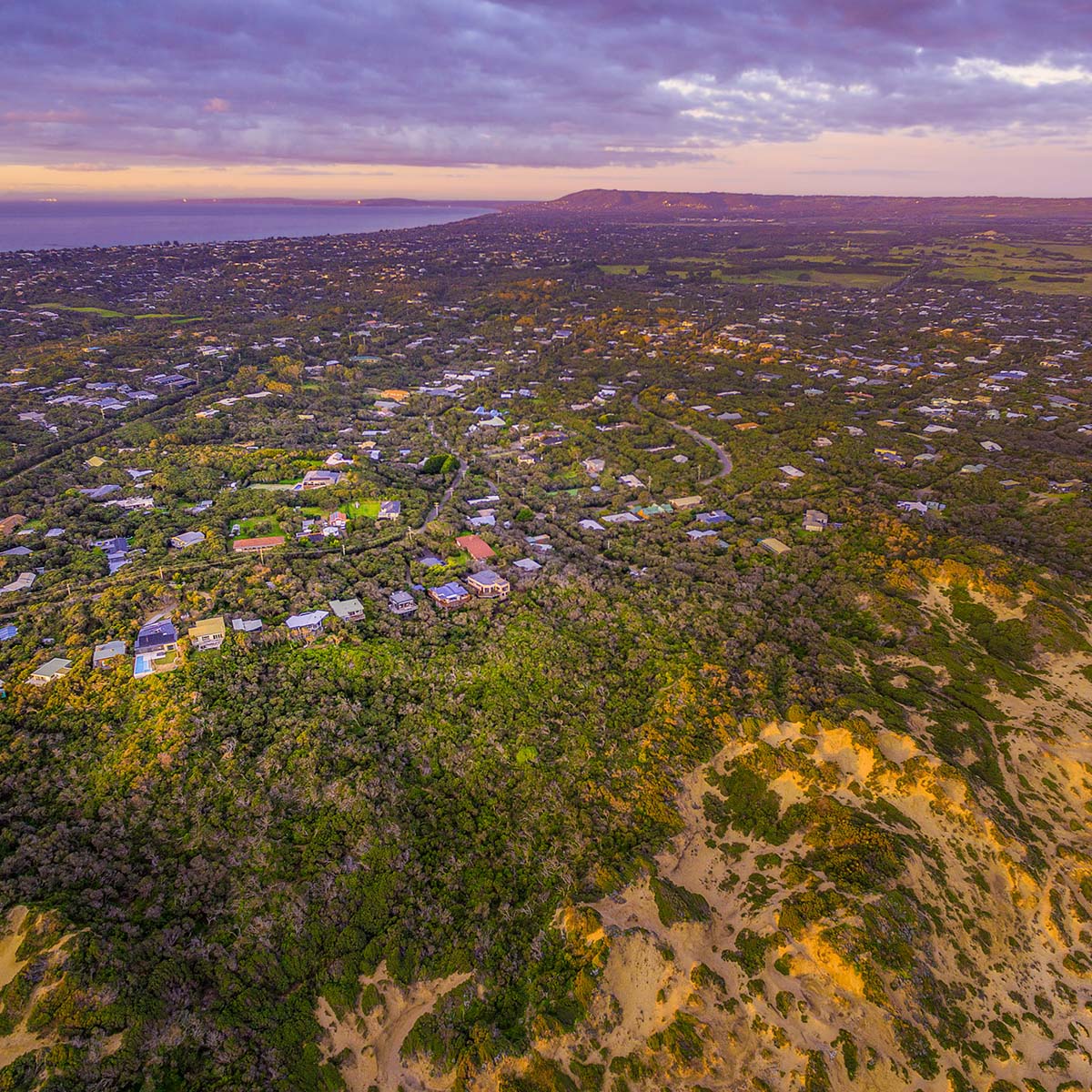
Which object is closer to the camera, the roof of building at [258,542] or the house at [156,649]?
the house at [156,649]

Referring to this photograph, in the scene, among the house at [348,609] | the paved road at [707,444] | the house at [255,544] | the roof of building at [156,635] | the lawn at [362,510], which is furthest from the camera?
the paved road at [707,444]

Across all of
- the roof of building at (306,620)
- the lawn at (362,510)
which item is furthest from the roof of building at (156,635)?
the lawn at (362,510)

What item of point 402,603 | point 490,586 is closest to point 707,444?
point 490,586

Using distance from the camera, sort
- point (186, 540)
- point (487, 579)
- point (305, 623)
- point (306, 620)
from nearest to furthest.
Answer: point (305, 623) < point (306, 620) < point (487, 579) < point (186, 540)

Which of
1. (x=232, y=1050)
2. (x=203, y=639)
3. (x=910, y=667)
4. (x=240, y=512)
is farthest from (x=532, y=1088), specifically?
(x=240, y=512)

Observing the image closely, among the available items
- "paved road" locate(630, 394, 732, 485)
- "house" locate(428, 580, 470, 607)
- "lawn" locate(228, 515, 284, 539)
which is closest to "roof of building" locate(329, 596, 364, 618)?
"house" locate(428, 580, 470, 607)

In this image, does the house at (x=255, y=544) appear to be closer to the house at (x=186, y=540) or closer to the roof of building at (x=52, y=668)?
the house at (x=186, y=540)

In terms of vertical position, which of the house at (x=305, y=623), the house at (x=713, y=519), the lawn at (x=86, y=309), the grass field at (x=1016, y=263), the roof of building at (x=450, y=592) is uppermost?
the grass field at (x=1016, y=263)

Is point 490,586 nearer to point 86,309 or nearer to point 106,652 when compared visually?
point 106,652
